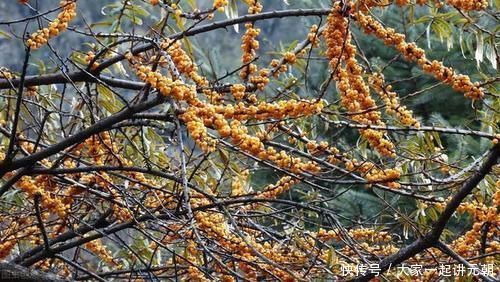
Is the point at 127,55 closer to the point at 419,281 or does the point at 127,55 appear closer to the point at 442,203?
the point at 442,203

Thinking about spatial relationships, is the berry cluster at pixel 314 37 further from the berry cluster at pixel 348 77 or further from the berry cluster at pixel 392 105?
the berry cluster at pixel 392 105

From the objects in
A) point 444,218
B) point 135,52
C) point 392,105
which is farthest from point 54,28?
point 444,218

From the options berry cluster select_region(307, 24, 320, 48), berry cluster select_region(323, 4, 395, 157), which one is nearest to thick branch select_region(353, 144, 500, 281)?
berry cluster select_region(323, 4, 395, 157)

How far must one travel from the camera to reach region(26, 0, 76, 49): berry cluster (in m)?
2.31

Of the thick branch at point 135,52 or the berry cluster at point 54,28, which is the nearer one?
the berry cluster at point 54,28

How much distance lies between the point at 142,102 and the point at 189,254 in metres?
1.11

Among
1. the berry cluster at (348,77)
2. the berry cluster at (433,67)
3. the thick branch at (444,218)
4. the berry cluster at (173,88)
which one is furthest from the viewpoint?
the berry cluster at (433,67)

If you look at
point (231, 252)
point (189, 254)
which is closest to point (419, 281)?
point (231, 252)

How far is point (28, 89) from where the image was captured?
293cm

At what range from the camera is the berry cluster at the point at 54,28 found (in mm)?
2312

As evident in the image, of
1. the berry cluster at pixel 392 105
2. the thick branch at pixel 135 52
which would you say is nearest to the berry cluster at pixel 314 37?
the thick branch at pixel 135 52

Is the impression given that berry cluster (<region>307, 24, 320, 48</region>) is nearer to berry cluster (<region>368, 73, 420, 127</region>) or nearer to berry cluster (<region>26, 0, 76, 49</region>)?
berry cluster (<region>368, 73, 420, 127</region>)

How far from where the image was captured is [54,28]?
7.74ft

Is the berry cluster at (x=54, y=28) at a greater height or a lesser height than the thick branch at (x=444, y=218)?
greater
